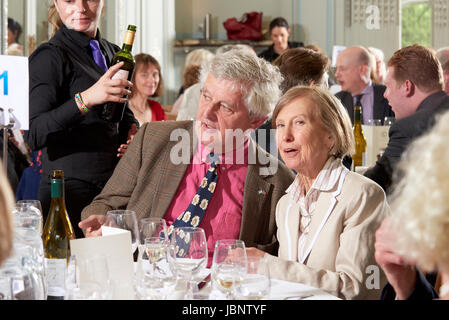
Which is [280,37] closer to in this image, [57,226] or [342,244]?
[342,244]

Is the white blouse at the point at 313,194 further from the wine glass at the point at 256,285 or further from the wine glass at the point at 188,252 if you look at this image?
the wine glass at the point at 256,285

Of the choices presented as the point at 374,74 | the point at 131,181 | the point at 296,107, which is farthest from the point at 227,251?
the point at 374,74

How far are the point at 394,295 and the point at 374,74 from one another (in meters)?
5.18

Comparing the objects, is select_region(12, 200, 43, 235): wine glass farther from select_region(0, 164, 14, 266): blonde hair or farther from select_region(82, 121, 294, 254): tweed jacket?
select_region(0, 164, 14, 266): blonde hair

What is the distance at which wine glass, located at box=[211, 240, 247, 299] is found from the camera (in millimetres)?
1458

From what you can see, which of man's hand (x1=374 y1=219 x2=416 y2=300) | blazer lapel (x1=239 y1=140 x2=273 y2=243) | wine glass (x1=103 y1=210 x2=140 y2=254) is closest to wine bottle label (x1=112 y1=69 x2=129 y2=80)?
blazer lapel (x1=239 y1=140 x2=273 y2=243)

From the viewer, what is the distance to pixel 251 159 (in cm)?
241

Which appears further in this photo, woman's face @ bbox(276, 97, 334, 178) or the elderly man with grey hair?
the elderly man with grey hair

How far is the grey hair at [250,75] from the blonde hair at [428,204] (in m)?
1.45

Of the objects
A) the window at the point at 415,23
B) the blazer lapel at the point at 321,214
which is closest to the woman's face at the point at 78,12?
the blazer lapel at the point at 321,214

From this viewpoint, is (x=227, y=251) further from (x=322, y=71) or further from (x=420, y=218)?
(x=322, y=71)

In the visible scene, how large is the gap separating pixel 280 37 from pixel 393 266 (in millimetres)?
7829

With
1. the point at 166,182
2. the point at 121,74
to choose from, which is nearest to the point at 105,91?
the point at 121,74

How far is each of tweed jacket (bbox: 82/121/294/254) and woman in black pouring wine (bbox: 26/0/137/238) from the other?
0.29 m
